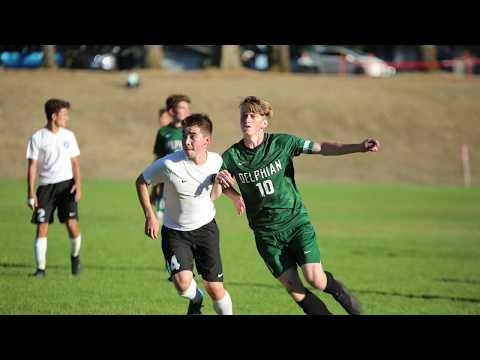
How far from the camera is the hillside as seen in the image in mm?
36531

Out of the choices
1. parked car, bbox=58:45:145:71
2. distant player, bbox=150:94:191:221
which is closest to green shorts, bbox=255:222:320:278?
distant player, bbox=150:94:191:221

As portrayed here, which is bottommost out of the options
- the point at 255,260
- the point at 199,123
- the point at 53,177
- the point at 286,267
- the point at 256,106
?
the point at 255,260

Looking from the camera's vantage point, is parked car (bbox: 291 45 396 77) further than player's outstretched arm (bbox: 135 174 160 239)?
Yes

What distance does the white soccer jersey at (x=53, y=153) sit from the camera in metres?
12.5

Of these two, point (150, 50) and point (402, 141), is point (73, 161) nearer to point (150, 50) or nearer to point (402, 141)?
point (402, 141)

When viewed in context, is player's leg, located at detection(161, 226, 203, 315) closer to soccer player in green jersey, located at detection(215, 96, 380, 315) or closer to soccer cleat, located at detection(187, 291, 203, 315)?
soccer cleat, located at detection(187, 291, 203, 315)

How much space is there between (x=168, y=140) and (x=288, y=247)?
18.8ft

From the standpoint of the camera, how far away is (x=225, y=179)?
8.30 meters

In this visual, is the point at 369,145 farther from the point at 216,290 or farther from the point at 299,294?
the point at 216,290

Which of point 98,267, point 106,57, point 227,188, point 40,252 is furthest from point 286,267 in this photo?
point 106,57

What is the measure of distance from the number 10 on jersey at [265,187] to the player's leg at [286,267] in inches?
16.2

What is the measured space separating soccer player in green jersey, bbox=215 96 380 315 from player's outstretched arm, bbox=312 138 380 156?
31 mm

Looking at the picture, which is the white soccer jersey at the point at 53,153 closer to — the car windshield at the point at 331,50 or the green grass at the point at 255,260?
the green grass at the point at 255,260
